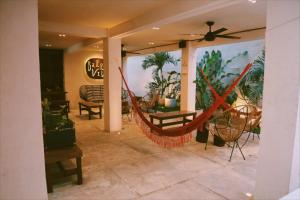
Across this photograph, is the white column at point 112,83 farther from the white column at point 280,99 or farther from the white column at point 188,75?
the white column at point 280,99

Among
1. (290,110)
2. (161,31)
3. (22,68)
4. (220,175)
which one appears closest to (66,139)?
(22,68)

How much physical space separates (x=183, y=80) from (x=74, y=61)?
4.18 metres

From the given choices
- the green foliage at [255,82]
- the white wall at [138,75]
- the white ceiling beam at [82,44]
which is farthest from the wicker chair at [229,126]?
the white wall at [138,75]

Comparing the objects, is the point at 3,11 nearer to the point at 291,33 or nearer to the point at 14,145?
the point at 14,145

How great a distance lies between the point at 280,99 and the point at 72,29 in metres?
3.84

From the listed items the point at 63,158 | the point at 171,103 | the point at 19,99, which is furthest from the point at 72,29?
the point at 171,103

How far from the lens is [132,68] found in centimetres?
1034

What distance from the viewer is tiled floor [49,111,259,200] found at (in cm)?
231

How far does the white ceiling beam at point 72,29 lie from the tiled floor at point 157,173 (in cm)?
206

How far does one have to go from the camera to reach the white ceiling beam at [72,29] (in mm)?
3990

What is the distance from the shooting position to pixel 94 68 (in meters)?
8.33

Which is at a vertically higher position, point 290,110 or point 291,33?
point 291,33

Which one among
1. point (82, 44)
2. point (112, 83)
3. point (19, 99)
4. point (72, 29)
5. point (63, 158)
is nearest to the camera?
point (19, 99)

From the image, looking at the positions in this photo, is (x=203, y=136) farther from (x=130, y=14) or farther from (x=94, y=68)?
(x=94, y=68)
